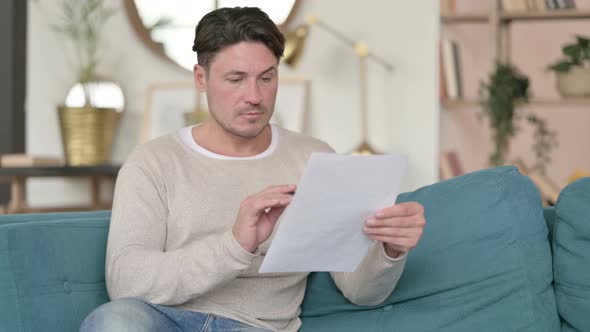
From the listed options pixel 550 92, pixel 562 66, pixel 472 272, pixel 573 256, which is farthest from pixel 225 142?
pixel 550 92

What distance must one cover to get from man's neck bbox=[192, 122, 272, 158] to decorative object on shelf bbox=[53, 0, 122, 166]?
3.04 metres

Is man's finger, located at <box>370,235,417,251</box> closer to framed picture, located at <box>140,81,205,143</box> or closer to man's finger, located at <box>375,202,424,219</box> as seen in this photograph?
man's finger, located at <box>375,202,424,219</box>

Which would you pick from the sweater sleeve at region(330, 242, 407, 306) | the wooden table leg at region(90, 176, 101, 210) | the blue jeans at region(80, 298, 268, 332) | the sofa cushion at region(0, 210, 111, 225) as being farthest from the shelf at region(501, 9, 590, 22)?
the blue jeans at region(80, 298, 268, 332)

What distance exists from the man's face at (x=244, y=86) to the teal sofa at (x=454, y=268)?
1.18ft

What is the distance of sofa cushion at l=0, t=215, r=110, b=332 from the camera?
1785 mm

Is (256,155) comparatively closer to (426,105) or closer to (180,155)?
(180,155)

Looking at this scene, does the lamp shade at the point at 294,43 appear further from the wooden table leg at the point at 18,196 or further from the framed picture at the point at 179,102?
the wooden table leg at the point at 18,196

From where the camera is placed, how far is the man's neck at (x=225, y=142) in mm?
2105

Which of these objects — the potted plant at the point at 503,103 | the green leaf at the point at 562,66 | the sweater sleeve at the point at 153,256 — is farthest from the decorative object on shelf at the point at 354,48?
the sweater sleeve at the point at 153,256

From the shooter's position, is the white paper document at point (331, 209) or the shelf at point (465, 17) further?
the shelf at point (465, 17)

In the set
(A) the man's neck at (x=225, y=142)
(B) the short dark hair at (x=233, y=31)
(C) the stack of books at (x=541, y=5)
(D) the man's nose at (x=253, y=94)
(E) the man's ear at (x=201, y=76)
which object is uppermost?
(C) the stack of books at (x=541, y=5)

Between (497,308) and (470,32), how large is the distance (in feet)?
12.4

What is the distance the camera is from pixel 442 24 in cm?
508

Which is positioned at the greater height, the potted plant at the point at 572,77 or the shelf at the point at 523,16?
the shelf at the point at 523,16
